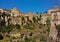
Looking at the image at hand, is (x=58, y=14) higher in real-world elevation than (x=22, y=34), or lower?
higher

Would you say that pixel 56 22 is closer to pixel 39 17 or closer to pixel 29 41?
pixel 29 41

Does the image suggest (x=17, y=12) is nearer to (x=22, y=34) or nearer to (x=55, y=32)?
(x=22, y=34)

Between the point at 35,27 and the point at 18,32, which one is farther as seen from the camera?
the point at 35,27

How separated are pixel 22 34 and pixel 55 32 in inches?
844

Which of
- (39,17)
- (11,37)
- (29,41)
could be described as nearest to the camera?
(29,41)

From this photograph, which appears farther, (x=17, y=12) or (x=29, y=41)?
(x=17, y=12)

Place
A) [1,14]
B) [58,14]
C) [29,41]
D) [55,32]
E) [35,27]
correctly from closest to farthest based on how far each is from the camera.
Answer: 1. [55,32]
2. [58,14]
3. [29,41]
4. [35,27]
5. [1,14]

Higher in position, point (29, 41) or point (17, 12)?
point (17, 12)

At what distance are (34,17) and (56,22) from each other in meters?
36.9

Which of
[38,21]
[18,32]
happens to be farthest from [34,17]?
[18,32]

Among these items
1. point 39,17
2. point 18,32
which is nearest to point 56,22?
point 18,32

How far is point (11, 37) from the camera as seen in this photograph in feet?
154

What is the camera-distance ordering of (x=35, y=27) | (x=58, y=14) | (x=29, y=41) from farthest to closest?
1. (x=35, y=27)
2. (x=29, y=41)
3. (x=58, y=14)

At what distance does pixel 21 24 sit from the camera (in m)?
58.6
